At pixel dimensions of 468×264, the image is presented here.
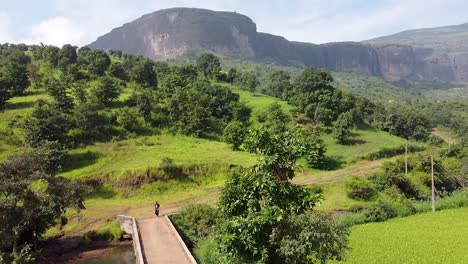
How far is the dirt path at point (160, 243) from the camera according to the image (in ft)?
89.3

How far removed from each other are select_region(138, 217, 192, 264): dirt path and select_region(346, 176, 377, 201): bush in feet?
77.9

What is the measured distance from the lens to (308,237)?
13.2 metres

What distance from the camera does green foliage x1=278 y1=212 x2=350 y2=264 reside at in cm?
1308

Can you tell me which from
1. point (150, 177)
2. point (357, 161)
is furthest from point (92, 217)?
point (357, 161)

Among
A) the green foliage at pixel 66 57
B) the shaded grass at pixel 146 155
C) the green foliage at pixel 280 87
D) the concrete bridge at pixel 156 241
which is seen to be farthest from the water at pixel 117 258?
the green foliage at pixel 280 87

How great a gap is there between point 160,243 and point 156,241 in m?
0.76

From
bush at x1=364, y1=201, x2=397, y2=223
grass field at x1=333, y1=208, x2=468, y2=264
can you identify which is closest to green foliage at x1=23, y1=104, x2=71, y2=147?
grass field at x1=333, y1=208, x2=468, y2=264

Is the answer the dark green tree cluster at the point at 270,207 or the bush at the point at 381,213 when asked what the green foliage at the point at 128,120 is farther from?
the dark green tree cluster at the point at 270,207

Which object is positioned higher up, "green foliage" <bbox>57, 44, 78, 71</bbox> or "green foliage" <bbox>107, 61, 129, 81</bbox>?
"green foliage" <bbox>57, 44, 78, 71</bbox>

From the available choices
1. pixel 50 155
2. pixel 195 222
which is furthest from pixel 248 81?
Result: pixel 195 222

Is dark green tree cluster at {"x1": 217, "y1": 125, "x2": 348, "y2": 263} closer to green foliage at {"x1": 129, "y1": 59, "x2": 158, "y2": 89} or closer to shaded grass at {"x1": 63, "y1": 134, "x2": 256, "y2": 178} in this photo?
shaded grass at {"x1": 63, "y1": 134, "x2": 256, "y2": 178}

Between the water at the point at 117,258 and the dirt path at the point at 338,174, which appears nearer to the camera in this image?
the water at the point at 117,258

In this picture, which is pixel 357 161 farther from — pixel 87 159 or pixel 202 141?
pixel 87 159

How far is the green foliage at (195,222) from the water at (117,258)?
4.98 m
